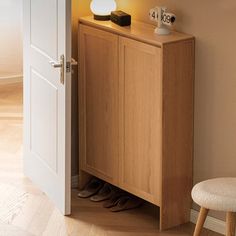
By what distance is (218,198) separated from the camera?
3.56 meters

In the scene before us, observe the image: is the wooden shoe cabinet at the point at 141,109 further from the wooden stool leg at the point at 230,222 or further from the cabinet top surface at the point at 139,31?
the wooden stool leg at the point at 230,222

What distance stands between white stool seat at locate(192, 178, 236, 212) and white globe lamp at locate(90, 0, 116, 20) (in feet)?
3.92

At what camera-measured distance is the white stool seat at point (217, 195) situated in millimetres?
3543

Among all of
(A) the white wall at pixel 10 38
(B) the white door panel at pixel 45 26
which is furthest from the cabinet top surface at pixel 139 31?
(A) the white wall at pixel 10 38

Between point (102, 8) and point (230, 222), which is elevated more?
point (102, 8)

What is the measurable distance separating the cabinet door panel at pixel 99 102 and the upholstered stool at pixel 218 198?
0.83 meters

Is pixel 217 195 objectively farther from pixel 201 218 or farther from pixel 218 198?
pixel 201 218

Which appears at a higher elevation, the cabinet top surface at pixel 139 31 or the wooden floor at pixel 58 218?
the cabinet top surface at pixel 139 31

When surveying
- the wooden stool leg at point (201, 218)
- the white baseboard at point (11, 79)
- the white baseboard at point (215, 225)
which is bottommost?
the white baseboard at point (215, 225)

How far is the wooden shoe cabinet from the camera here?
3.99 metres

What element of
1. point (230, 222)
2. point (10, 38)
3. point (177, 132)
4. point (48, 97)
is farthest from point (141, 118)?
point (10, 38)

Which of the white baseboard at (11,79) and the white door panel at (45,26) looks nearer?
the white door panel at (45,26)

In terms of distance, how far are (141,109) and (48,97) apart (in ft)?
1.87

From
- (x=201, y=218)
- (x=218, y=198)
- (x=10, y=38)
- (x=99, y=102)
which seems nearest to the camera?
(x=218, y=198)
